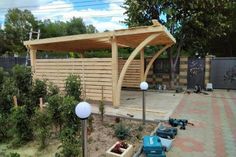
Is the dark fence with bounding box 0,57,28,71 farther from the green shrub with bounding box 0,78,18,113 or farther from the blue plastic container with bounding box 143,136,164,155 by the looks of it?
the blue plastic container with bounding box 143,136,164,155

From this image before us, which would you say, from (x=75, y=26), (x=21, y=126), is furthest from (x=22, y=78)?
(x=75, y=26)

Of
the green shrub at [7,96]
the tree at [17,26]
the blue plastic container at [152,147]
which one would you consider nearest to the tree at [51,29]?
the tree at [17,26]

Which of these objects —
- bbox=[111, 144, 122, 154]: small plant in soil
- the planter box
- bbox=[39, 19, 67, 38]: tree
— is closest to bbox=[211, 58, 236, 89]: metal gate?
the planter box

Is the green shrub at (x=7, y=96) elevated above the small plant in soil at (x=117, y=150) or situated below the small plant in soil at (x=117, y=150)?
above

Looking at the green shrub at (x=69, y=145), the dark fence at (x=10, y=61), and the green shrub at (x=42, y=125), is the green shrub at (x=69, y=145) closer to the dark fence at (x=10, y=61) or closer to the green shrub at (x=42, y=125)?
the green shrub at (x=42, y=125)

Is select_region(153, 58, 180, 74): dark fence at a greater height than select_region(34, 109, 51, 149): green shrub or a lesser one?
greater

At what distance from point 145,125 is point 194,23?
7.25 metres

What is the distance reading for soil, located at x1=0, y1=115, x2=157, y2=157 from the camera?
4121 millimetres

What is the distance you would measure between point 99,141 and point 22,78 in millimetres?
2172

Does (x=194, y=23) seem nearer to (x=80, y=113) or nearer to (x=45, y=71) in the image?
(x=45, y=71)

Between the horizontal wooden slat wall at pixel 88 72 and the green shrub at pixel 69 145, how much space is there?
3.96m

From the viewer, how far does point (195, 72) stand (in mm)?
12312

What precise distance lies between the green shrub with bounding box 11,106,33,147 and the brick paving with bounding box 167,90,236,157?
2.56 metres

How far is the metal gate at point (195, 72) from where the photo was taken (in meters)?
12.2
